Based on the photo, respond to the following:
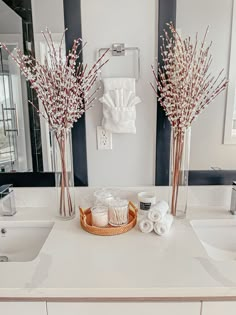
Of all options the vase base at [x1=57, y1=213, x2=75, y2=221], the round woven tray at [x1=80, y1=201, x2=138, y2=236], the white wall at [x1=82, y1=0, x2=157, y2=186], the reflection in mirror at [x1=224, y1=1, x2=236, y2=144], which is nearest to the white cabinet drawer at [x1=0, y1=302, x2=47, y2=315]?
the round woven tray at [x1=80, y1=201, x2=138, y2=236]

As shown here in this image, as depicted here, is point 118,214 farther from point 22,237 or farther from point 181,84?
point 181,84

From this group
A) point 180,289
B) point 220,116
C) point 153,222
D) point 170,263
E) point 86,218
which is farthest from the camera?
point 220,116

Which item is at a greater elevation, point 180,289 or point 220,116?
point 220,116

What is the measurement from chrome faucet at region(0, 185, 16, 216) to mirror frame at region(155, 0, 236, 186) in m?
0.79

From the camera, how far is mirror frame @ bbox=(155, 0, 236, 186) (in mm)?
1309

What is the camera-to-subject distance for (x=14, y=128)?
4.81ft

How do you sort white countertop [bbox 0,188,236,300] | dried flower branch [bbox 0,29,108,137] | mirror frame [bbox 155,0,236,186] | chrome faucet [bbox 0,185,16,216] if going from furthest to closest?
chrome faucet [bbox 0,185,16,216], mirror frame [bbox 155,0,236,186], dried flower branch [bbox 0,29,108,137], white countertop [bbox 0,188,236,300]

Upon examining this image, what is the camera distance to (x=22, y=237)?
1.39 meters

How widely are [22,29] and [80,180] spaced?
831mm

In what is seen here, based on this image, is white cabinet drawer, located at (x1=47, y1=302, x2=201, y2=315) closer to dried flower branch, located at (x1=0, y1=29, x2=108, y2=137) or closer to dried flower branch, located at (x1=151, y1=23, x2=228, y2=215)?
dried flower branch, located at (x1=151, y1=23, x2=228, y2=215)

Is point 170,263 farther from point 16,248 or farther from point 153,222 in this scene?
point 16,248

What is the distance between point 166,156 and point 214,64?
53 centimetres

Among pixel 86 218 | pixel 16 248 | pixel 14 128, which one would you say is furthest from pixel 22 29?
pixel 16 248

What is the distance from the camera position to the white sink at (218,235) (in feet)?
4.48
